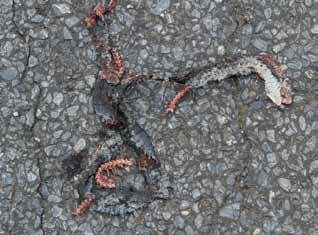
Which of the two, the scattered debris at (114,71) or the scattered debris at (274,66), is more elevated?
the scattered debris at (274,66)

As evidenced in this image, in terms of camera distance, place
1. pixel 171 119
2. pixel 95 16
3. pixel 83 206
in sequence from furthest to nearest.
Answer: pixel 95 16
pixel 171 119
pixel 83 206

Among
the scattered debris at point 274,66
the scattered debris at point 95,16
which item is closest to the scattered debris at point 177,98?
the scattered debris at point 274,66

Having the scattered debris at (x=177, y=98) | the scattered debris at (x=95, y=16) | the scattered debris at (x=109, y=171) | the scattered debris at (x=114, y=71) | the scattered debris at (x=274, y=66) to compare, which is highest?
the scattered debris at (x=95, y=16)

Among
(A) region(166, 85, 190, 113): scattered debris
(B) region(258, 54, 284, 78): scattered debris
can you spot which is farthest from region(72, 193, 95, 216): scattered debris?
(B) region(258, 54, 284, 78): scattered debris

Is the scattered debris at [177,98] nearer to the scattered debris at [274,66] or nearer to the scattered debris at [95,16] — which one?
the scattered debris at [274,66]

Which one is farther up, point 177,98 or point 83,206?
point 177,98

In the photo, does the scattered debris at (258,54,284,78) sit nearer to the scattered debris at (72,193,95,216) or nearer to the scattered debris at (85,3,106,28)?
the scattered debris at (85,3,106,28)

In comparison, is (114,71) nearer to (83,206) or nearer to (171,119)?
(171,119)

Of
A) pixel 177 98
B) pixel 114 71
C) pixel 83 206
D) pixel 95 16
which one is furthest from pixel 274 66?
pixel 83 206
